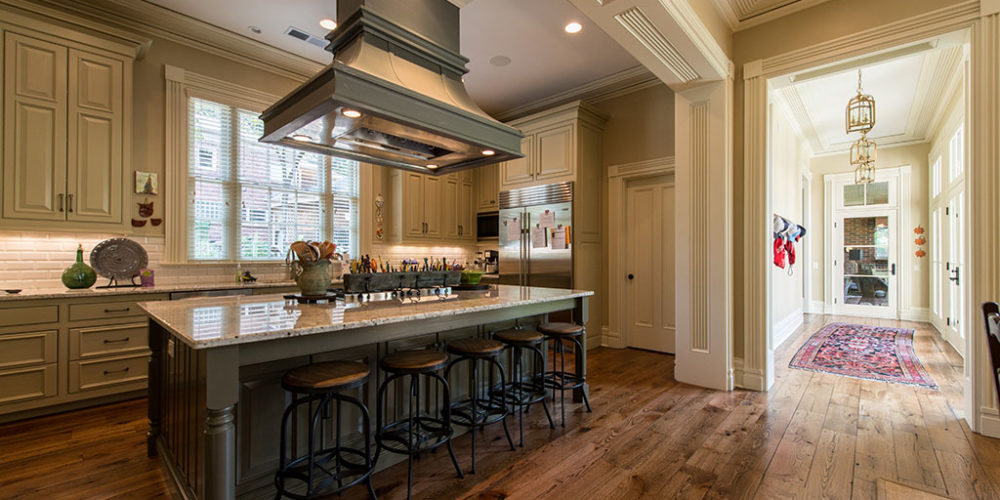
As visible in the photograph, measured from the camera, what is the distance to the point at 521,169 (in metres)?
5.47

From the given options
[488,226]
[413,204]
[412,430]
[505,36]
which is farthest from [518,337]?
[488,226]

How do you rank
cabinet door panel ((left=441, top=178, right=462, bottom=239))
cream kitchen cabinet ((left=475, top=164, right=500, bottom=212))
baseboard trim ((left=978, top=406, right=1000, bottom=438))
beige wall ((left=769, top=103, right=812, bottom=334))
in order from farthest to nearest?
cream kitchen cabinet ((left=475, top=164, right=500, bottom=212))
cabinet door panel ((left=441, top=178, right=462, bottom=239))
beige wall ((left=769, top=103, right=812, bottom=334))
baseboard trim ((left=978, top=406, right=1000, bottom=438))

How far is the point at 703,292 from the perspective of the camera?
3.71 metres

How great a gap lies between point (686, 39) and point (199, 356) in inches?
133

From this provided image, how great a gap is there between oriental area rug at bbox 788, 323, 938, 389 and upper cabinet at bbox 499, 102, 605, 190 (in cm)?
325

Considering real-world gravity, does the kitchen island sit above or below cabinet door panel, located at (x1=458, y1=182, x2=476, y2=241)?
below

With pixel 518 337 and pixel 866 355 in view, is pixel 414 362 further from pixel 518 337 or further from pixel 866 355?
pixel 866 355

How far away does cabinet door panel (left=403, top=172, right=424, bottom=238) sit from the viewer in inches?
217

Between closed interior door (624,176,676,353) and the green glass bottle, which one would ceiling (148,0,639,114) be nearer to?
closed interior door (624,176,676,353)

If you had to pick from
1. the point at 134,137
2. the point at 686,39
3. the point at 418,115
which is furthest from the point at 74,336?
the point at 686,39

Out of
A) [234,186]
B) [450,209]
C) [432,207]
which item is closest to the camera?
[234,186]

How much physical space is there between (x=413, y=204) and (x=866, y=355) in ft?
18.6

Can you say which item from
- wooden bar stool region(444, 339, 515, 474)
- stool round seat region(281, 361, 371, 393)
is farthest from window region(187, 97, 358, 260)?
stool round seat region(281, 361, 371, 393)

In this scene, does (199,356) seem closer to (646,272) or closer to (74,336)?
(74,336)
